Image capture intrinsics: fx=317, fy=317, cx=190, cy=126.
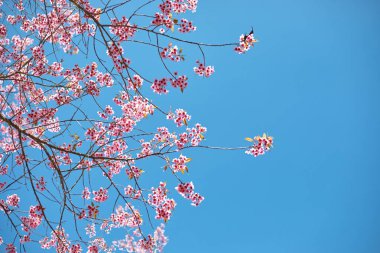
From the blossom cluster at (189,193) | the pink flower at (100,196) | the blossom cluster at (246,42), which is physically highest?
the blossom cluster at (246,42)

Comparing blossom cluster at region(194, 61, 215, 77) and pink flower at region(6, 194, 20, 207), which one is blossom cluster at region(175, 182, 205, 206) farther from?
pink flower at region(6, 194, 20, 207)

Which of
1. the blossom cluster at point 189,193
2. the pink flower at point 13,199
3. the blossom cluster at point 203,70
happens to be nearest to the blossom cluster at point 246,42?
the blossom cluster at point 203,70

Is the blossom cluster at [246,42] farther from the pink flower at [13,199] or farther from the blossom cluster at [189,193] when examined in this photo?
the pink flower at [13,199]

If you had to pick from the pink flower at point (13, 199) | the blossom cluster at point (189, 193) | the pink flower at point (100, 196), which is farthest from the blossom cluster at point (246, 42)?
the pink flower at point (13, 199)

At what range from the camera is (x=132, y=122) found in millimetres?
6250

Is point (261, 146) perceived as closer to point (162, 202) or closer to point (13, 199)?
point (162, 202)

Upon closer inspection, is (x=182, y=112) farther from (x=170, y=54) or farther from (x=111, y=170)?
(x=111, y=170)

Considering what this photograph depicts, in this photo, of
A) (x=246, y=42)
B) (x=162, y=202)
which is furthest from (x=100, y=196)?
(x=246, y=42)

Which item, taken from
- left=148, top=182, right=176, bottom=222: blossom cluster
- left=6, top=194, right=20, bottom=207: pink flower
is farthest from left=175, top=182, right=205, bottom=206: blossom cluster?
left=6, top=194, right=20, bottom=207: pink flower

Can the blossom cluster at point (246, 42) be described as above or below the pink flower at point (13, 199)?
above

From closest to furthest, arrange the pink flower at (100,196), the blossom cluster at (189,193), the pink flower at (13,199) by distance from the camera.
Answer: the blossom cluster at (189,193) < the pink flower at (100,196) < the pink flower at (13,199)

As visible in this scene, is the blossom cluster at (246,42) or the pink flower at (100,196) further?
the pink flower at (100,196)

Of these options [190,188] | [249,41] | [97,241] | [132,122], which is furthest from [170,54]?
[97,241]

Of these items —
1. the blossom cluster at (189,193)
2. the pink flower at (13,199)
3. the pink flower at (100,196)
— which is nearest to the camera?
the blossom cluster at (189,193)
